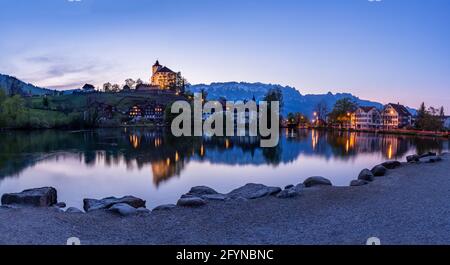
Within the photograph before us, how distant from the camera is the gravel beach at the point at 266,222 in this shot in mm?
7722

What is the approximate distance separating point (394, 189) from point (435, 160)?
12134 millimetres

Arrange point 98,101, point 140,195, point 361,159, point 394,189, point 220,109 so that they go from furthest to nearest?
point 98,101
point 220,109
point 361,159
point 140,195
point 394,189

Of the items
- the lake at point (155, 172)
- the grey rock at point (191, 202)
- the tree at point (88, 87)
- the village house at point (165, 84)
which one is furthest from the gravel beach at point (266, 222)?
the tree at point (88, 87)

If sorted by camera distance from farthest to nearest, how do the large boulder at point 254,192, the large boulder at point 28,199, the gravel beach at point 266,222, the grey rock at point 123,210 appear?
the large boulder at point 254,192
the large boulder at point 28,199
the grey rock at point 123,210
the gravel beach at point 266,222

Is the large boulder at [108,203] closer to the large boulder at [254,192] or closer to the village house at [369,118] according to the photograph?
the large boulder at [254,192]

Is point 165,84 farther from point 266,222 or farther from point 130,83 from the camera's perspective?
point 266,222

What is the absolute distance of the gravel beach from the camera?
7.72 m

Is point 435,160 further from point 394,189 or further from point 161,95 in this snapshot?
point 161,95

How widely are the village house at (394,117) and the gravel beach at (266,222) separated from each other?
80.2 m

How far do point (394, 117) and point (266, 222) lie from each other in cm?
8657

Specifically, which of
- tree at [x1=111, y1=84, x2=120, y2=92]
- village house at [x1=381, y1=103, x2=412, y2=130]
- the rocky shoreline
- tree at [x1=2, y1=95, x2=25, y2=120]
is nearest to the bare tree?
tree at [x1=111, y1=84, x2=120, y2=92]
